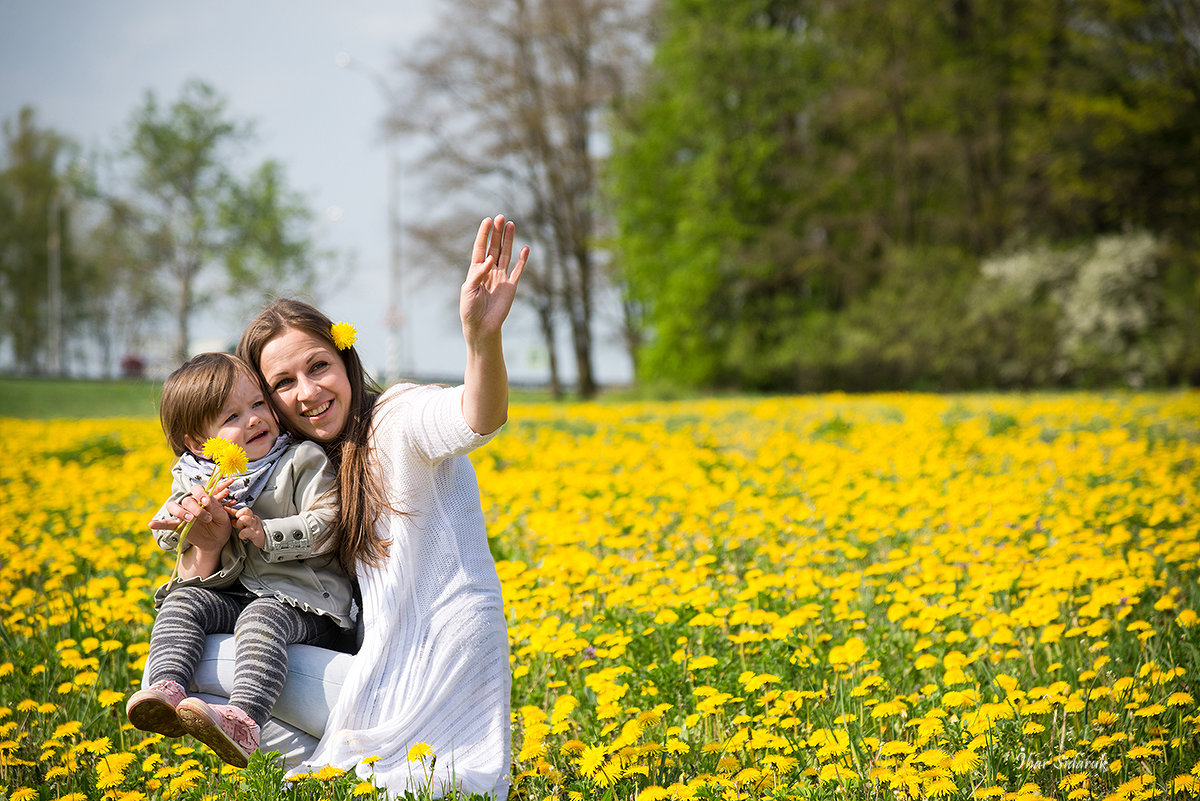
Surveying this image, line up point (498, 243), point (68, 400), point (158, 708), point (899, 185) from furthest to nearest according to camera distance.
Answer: point (68, 400) < point (899, 185) < point (498, 243) < point (158, 708)

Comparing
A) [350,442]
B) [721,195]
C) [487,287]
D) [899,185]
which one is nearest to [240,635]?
[350,442]

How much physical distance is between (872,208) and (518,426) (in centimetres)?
1706

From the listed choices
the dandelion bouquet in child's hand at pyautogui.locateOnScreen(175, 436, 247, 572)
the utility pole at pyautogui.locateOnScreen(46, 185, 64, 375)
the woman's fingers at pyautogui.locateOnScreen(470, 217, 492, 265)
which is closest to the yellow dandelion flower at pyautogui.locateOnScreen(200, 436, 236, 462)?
the dandelion bouquet in child's hand at pyautogui.locateOnScreen(175, 436, 247, 572)

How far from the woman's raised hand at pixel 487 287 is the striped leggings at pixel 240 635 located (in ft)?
3.06

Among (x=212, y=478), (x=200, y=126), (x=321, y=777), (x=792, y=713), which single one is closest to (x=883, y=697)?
(x=792, y=713)

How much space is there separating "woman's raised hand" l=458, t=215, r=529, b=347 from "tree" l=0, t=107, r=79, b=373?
1493 inches

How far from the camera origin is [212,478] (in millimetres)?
2186

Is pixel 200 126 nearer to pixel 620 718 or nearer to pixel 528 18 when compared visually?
pixel 528 18

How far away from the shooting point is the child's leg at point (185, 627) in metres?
2.30

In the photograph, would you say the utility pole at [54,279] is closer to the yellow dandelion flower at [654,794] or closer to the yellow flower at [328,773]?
the yellow flower at [328,773]

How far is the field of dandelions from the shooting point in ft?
7.71

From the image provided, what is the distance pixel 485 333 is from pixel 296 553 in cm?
82

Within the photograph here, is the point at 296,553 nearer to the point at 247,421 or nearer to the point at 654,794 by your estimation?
the point at 247,421

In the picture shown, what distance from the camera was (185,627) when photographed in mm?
2396
